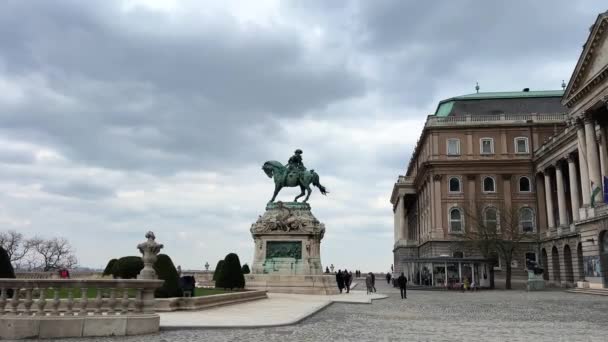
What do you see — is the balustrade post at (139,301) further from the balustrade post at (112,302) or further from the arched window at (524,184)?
the arched window at (524,184)

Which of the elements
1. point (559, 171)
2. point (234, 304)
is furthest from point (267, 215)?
point (559, 171)

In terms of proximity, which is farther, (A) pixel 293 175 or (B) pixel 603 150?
(B) pixel 603 150

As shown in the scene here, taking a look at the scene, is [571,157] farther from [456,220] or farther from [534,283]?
[456,220]

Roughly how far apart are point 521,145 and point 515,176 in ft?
13.7

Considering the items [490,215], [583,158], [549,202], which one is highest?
[583,158]

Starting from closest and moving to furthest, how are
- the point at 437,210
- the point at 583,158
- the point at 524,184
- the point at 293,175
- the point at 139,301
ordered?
the point at 139,301 → the point at 293,175 → the point at 583,158 → the point at 437,210 → the point at 524,184

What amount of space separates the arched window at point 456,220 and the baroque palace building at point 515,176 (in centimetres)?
13

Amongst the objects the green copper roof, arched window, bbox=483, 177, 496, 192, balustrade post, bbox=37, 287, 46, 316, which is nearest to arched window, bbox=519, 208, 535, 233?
arched window, bbox=483, 177, 496, 192

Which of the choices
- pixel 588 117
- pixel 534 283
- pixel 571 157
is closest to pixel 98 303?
pixel 534 283

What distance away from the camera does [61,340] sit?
40.0ft

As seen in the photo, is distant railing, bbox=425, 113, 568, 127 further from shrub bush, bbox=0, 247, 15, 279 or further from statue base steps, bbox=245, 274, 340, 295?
shrub bush, bbox=0, 247, 15, 279

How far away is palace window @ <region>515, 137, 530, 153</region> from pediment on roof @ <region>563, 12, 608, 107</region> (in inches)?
807

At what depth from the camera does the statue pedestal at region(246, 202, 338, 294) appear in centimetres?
3516

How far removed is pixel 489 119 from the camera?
7331cm
